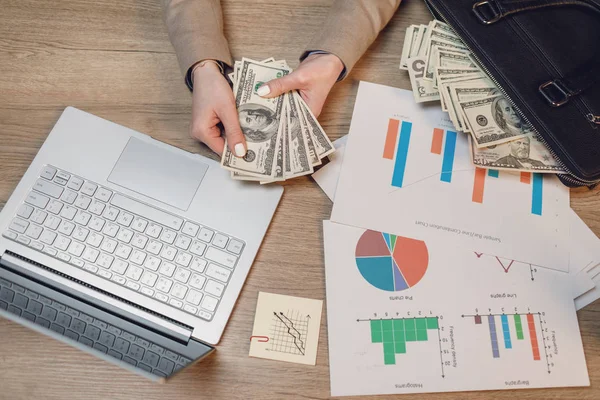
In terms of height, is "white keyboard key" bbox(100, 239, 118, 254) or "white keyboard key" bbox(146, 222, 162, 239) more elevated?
"white keyboard key" bbox(146, 222, 162, 239)

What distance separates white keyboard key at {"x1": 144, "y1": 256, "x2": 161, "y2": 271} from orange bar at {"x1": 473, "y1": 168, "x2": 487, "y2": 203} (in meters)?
0.53

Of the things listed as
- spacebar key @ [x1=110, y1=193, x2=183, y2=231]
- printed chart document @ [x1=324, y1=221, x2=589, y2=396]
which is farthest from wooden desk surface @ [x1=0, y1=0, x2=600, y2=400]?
spacebar key @ [x1=110, y1=193, x2=183, y2=231]

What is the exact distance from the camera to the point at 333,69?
3.05 feet

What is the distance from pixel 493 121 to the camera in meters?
0.92

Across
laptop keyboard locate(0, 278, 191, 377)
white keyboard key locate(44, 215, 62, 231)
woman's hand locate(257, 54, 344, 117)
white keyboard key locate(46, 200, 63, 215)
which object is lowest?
laptop keyboard locate(0, 278, 191, 377)

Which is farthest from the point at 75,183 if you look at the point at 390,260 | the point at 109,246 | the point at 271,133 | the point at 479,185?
the point at 479,185

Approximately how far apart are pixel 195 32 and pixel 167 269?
41cm

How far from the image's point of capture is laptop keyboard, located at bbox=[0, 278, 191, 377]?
2.54ft

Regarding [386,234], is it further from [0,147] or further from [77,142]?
[0,147]

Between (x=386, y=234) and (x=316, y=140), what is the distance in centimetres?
20

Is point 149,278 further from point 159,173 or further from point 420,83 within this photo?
point 420,83

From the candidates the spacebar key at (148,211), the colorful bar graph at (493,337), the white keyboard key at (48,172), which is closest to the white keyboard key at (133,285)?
the spacebar key at (148,211)

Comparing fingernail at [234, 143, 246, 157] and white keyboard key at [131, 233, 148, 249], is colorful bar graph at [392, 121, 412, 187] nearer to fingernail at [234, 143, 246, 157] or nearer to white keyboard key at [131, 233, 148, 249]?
fingernail at [234, 143, 246, 157]

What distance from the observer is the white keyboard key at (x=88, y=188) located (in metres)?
0.88
